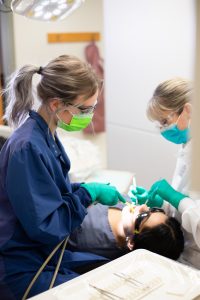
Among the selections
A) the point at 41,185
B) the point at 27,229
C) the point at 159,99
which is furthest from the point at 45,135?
the point at 159,99

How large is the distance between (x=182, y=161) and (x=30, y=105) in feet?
2.49

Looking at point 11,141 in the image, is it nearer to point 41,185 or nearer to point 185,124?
point 41,185

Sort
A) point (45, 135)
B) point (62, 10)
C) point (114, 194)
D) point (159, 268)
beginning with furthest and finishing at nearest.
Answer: point (62, 10) < point (114, 194) < point (45, 135) < point (159, 268)

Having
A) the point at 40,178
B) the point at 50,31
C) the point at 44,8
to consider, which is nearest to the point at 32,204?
the point at 40,178

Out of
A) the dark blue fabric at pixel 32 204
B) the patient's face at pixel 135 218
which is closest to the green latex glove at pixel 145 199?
the patient's face at pixel 135 218

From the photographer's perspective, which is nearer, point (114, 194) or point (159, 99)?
point (114, 194)

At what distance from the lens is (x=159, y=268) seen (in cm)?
115

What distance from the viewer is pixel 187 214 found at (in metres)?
1.52

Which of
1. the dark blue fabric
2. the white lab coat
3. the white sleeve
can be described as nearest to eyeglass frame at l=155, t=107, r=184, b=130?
the white lab coat

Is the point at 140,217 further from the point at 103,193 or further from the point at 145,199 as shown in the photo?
the point at 103,193

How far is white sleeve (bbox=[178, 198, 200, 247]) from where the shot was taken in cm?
147

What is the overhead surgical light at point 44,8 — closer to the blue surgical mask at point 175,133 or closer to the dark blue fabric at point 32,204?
the dark blue fabric at point 32,204

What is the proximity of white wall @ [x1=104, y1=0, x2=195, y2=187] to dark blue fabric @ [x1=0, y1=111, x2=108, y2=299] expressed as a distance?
1066 mm

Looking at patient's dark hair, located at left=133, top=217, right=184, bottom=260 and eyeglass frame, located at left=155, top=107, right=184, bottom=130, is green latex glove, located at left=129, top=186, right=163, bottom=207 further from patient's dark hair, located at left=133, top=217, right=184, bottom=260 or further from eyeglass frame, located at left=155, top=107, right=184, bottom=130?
eyeglass frame, located at left=155, top=107, right=184, bottom=130
